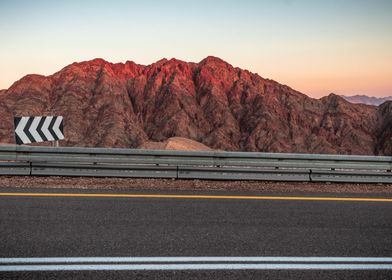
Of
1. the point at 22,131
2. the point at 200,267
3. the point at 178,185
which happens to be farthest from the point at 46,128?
the point at 200,267

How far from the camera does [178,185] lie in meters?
8.47

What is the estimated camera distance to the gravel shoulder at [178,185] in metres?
8.04

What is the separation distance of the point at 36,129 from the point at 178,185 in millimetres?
4940

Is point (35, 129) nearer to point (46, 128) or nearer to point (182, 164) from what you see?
point (46, 128)

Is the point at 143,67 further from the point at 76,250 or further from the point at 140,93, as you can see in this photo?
the point at 76,250

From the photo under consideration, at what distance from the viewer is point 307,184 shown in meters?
9.02

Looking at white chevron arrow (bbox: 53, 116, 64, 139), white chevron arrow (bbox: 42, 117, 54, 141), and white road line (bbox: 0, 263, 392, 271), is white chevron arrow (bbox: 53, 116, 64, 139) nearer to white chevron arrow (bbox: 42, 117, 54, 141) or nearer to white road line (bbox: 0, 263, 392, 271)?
white chevron arrow (bbox: 42, 117, 54, 141)

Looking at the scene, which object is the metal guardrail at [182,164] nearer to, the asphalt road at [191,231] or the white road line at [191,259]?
the asphalt road at [191,231]

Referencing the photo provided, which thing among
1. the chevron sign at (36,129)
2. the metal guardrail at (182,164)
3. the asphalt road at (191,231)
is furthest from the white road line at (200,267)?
the chevron sign at (36,129)

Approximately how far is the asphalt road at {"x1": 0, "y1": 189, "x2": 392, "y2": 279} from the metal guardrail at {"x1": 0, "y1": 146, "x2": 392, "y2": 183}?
6.57ft

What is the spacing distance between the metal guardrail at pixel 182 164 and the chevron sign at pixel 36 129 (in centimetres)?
204

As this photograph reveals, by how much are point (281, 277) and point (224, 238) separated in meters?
1.16

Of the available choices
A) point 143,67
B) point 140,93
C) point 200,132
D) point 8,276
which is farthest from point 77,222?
point 143,67

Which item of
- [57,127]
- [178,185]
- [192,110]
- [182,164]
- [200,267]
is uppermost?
[192,110]
